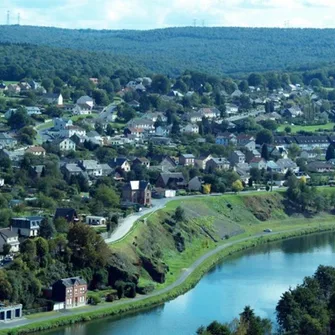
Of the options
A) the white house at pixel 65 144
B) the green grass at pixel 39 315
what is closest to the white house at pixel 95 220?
the green grass at pixel 39 315

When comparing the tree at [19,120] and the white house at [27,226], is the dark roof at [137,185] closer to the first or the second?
the white house at [27,226]

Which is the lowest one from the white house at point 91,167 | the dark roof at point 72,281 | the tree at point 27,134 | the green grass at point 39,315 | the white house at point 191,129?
the green grass at point 39,315

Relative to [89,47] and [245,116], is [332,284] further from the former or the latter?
[89,47]

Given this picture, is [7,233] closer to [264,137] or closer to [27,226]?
[27,226]

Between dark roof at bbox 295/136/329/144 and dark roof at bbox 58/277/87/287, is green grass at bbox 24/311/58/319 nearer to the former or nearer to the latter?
dark roof at bbox 58/277/87/287

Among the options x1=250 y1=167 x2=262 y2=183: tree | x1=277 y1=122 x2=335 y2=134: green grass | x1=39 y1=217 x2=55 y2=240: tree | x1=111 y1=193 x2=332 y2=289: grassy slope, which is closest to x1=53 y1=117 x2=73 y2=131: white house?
x1=250 y1=167 x2=262 y2=183: tree

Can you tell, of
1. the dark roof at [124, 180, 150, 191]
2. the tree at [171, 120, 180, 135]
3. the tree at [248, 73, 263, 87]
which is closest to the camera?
the dark roof at [124, 180, 150, 191]
